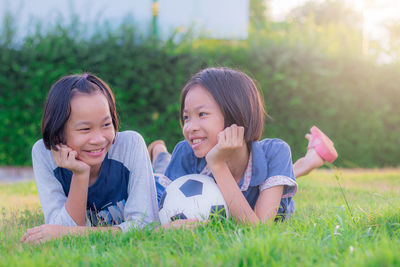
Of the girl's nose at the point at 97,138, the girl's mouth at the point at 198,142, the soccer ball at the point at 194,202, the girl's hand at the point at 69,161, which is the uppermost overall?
the girl's nose at the point at 97,138

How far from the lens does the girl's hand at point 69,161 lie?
303 centimetres

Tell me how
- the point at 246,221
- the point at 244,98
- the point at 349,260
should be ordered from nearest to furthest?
1. the point at 349,260
2. the point at 246,221
3. the point at 244,98

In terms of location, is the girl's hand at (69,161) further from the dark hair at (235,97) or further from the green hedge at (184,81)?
the green hedge at (184,81)

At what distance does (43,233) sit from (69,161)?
1.68ft

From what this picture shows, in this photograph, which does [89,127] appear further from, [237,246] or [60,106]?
[237,246]

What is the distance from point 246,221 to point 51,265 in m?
1.29

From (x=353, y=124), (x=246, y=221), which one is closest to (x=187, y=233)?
(x=246, y=221)

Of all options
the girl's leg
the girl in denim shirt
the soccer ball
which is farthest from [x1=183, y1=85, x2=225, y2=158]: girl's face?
the girl's leg

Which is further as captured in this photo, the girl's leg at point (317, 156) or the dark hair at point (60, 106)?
the girl's leg at point (317, 156)

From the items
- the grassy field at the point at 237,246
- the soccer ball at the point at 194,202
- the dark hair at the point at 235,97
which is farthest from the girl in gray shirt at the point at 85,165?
the dark hair at the point at 235,97

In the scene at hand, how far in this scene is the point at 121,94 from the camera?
28.7 feet

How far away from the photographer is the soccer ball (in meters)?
3.05

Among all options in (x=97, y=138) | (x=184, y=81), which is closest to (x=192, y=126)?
(x=97, y=138)

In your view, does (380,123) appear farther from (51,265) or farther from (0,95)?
(51,265)
